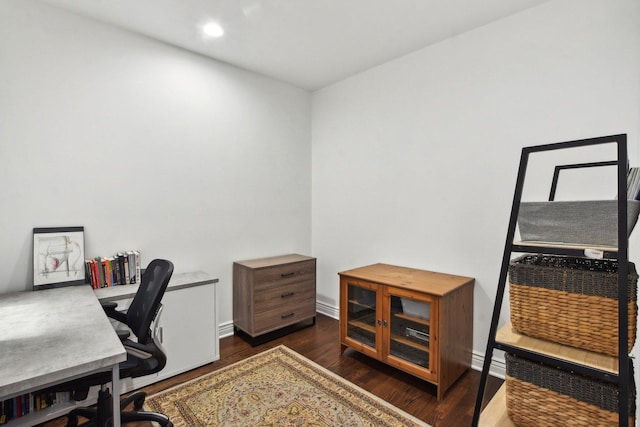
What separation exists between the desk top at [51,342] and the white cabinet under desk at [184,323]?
0.44 m

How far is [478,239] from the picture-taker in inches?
98.4

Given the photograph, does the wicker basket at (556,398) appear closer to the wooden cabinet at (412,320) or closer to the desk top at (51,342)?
the wooden cabinet at (412,320)

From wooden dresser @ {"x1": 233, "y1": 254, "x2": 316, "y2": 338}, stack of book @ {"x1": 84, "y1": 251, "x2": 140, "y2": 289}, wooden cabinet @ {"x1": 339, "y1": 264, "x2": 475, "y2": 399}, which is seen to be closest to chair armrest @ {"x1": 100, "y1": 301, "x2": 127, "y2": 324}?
stack of book @ {"x1": 84, "y1": 251, "x2": 140, "y2": 289}

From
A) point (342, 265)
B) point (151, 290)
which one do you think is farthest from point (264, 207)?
point (151, 290)

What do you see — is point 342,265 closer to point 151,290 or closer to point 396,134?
point 396,134

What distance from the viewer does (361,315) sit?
8.77 feet

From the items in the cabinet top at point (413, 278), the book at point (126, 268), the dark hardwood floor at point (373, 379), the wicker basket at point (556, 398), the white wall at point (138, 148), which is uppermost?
the white wall at point (138, 148)

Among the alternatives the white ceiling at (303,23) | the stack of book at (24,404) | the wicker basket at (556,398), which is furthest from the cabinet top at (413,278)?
the stack of book at (24,404)

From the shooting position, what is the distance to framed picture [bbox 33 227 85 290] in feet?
7.12

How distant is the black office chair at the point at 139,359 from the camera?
1632 millimetres

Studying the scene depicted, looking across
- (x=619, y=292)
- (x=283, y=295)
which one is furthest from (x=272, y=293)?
(x=619, y=292)

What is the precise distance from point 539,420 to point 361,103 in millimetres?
2895

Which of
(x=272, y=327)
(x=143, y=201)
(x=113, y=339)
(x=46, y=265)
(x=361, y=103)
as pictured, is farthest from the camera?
(x=361, y=103)

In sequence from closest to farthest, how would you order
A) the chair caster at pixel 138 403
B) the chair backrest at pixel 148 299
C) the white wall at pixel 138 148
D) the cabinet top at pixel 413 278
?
the chair backrest at pixel 148 299 < the chair caster at pixel 138 403 < the white wall at pixel 138 148 < the cabinet top at pixel 413 278
